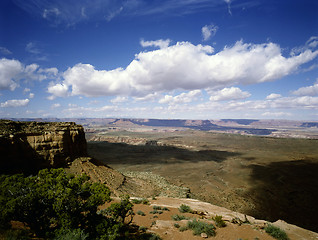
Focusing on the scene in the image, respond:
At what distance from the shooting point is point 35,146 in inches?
882

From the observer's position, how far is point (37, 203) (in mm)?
7758

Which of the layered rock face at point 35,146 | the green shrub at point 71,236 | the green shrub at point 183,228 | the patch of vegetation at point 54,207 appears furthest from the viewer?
the layered rock face at point 35,146

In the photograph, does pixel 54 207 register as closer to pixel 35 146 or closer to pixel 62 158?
pixel 35 146

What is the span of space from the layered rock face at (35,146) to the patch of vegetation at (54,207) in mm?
16199

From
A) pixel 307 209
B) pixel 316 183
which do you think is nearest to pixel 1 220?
pixel 307 209

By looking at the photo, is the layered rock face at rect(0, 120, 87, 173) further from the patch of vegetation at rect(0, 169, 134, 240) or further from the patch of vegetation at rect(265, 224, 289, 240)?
the patch of vegetation at rect(265, 224, 289, 240)

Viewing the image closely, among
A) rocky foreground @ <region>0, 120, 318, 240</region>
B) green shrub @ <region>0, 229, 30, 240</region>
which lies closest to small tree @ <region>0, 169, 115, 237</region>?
green shrub @ <region>0, 229, 30, 240</region>

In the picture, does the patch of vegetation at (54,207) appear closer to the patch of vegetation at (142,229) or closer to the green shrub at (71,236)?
the green shrub at (71,236)

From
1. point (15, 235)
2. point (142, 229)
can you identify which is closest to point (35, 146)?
point (15, 235)

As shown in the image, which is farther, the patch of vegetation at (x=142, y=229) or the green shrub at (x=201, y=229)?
the patch of vegetation at (x=142, y=229)

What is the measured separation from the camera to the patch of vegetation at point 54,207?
7.22 m

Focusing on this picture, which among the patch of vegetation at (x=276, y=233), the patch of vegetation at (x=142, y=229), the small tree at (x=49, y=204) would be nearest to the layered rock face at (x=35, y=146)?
the small tree at (x=49, y=204)

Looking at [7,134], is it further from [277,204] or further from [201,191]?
[277,204]

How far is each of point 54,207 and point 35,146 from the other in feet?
64.7
